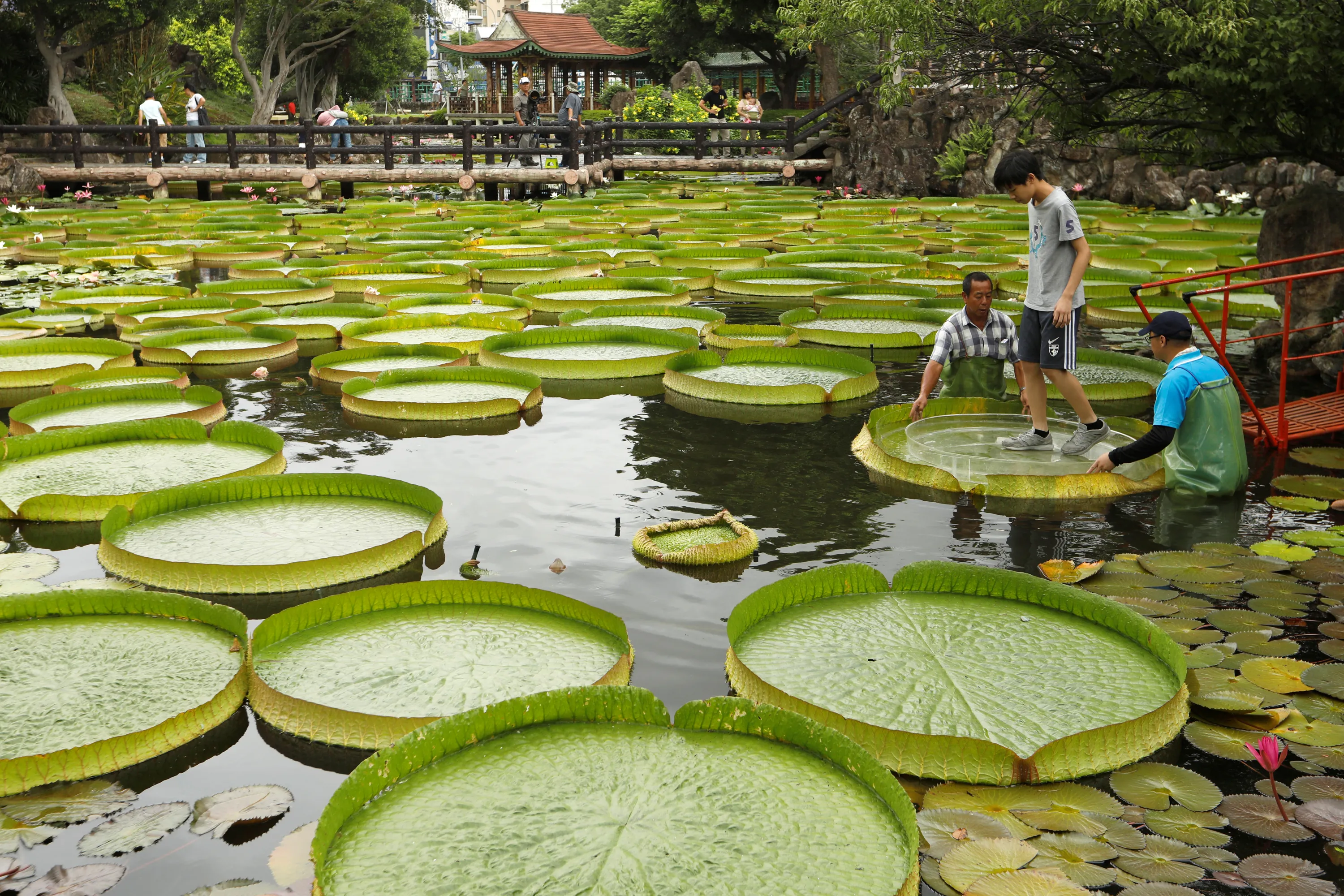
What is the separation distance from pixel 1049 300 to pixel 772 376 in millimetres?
2324

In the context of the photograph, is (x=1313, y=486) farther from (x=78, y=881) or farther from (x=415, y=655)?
(x=78, y=881)

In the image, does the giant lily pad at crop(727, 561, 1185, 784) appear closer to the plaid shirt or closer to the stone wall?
the plaid shirt

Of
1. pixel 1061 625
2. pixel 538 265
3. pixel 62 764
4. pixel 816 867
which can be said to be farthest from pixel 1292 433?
pixel 538 265

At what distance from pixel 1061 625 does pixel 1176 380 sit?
70.8 inches

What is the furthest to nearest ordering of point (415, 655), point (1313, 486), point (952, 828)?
point (1313, 486) < point (415, 655) < point (952, 828)

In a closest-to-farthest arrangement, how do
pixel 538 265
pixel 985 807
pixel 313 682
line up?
pixel 985 807
pixel 313 682
pixel 538 265

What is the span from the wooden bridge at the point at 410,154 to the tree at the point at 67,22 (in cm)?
147

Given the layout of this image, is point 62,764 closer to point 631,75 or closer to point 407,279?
point 407,279

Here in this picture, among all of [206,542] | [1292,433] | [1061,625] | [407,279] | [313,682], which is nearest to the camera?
[313,682]

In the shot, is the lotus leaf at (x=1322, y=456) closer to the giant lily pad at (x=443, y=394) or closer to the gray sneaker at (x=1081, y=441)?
the gray sneaker at (x=1081, y=441)

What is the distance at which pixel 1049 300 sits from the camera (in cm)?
514

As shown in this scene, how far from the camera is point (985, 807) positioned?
2621 mm

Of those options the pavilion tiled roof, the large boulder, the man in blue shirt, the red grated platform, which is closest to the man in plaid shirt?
the man in blue shirt

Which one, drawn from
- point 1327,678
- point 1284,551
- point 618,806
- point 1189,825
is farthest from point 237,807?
point 1284,551
